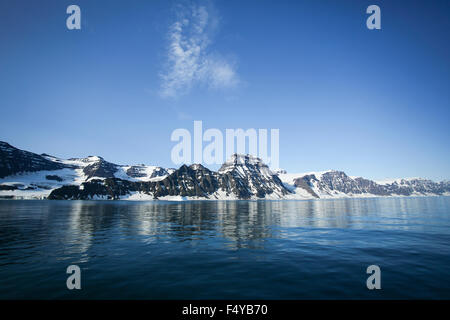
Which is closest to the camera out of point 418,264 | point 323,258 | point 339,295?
point 339,295

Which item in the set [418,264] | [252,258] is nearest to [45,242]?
[252,258]

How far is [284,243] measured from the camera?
29.0 meters

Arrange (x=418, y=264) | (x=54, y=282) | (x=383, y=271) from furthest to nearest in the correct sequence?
(x=418, y=264) < (x=383, y=271) < (x=54, y=282)

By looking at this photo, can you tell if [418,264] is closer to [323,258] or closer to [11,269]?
[323,258]

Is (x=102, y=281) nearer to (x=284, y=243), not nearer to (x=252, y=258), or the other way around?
(x=252, y=258)

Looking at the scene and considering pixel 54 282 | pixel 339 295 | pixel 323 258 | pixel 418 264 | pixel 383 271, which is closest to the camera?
pixel 339 295

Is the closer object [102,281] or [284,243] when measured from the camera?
[102,281]

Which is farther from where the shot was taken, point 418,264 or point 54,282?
point 418,264

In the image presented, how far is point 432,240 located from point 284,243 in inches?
850
